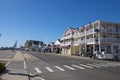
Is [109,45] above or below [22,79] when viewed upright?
above

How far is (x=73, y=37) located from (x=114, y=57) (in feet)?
115

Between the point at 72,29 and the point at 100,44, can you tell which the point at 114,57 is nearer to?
the point at 100,44

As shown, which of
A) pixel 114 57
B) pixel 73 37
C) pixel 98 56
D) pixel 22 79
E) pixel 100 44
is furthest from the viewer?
pixel 73 37

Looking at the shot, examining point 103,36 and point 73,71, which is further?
point 103,36

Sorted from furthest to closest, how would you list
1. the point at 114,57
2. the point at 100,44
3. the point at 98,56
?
the point at 100,44 < the point at 98,56 < the point at 114,57

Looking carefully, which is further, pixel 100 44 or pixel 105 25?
pixel 105 25

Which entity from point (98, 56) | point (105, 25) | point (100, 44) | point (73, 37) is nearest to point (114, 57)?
point (98, 56)

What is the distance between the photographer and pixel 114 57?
4034 centimetres

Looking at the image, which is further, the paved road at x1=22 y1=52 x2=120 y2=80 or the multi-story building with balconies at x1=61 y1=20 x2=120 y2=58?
the multi-story building with balconies at x1=61 y1=20 x2=120 y2=58

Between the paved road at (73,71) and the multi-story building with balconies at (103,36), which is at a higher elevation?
the multi-story building with balconies at (103,36)

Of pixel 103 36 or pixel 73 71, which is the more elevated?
pixel 103 36

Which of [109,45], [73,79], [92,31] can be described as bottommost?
[73,79]

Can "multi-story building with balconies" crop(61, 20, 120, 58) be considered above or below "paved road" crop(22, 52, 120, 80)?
above

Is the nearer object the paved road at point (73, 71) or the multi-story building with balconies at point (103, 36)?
the paved road at point (73, 71)
